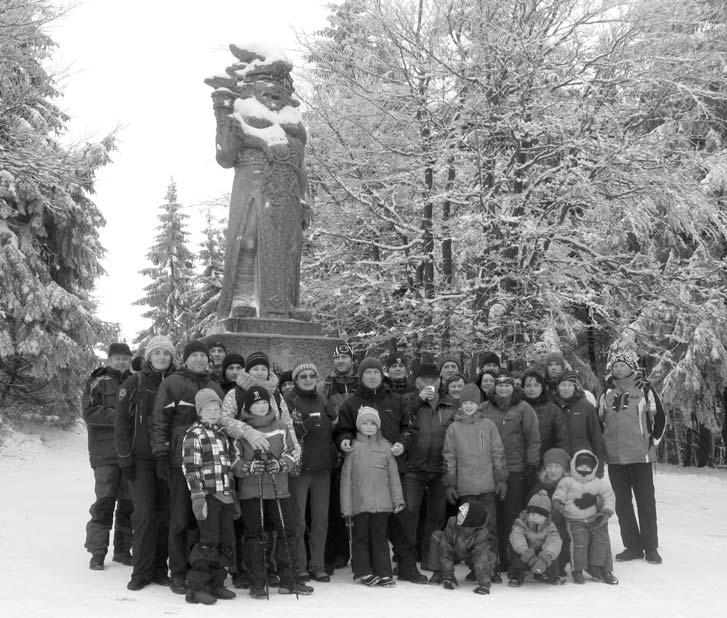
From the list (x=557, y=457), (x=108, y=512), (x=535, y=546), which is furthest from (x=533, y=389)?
(x=108, y=512)

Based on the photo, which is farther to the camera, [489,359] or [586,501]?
[489,359]

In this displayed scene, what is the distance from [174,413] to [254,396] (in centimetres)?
57

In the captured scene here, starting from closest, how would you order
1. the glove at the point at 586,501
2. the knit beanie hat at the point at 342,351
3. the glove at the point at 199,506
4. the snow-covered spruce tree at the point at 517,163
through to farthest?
the glove at the point at 199,506 < the glove at the point at 586,501 < the knit beanie hat at the point at 342,351 < the snow-covered spruce tree at the point at 517,163

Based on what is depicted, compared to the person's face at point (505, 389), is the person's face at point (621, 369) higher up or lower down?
higher up

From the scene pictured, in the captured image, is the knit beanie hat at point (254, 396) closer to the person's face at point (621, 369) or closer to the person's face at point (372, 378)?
the person's face at point (372, 378)

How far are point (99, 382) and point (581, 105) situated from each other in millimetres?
8963

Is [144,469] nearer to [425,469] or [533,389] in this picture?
[425,469]

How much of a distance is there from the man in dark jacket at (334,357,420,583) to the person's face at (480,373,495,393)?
1.05 m

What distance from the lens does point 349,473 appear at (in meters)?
6.21

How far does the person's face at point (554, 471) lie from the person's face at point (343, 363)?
6.31 ft

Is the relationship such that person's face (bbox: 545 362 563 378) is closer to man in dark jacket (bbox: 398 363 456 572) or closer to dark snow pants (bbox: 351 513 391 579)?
man in dark jacket (bbox: 398 363 456 572)

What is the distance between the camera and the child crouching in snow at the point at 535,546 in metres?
6.16

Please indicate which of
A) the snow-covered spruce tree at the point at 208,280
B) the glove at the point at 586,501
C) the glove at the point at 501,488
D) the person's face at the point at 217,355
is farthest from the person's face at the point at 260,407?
the snow-covered spruce tree at the point at 208,280

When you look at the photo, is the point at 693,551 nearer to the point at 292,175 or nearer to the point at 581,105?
the point at 292,175
